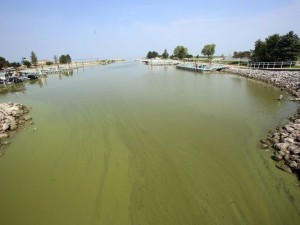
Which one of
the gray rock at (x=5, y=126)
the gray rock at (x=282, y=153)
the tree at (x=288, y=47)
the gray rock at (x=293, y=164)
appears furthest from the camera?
the tree at (x=288, y=47)

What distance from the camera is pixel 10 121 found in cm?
1622

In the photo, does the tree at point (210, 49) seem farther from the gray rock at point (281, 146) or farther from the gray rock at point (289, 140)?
the gray rock at point (281, 146)

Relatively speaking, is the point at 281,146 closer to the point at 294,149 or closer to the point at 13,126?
the point at 294,149

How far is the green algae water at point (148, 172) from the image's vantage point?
23.3 feet

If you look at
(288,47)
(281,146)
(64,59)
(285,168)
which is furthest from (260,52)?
(64,59)

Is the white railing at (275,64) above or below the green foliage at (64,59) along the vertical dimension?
below

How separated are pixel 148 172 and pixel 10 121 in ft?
44.2

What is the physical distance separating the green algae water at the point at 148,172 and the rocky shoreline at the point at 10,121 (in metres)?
0.89

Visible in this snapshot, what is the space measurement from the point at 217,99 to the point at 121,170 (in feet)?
51.7

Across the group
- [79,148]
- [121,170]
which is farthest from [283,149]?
[79,148]

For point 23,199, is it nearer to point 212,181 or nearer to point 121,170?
point 121,170

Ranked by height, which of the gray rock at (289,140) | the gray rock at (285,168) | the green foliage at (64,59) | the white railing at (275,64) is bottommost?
the gray rock at (285,168)

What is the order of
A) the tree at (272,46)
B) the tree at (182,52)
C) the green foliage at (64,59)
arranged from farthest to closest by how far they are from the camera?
the green foliage at (64,59), the tree at (182,52), the tree at (272,46)

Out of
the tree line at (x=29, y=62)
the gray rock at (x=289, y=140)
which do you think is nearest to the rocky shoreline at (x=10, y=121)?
the gray rock at (x=289, y=140)
